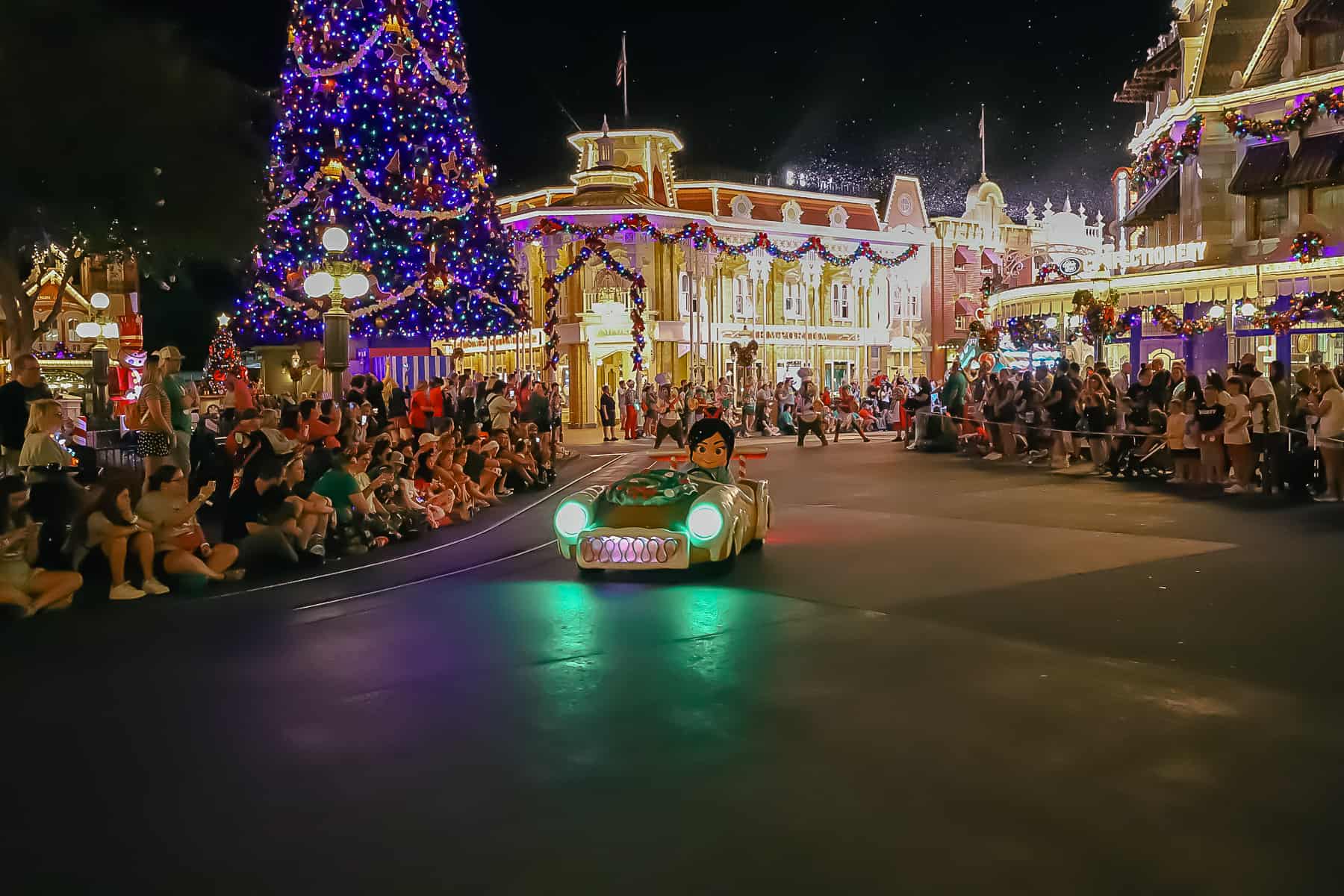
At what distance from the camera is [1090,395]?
64.1 ft

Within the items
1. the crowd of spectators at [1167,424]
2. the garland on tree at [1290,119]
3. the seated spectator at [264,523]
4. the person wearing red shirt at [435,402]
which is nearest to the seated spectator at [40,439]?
the seated spectator at [264,523]

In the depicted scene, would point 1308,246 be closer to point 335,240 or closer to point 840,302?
point 335,240

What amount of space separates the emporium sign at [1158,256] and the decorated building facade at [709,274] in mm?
10556

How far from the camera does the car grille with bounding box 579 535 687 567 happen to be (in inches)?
362

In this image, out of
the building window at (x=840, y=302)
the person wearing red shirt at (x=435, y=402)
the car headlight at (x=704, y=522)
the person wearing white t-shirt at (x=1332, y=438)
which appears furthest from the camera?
the building window at (x=840, y=302)

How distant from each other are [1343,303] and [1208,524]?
12126 millimetres

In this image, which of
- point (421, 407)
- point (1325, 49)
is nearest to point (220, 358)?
point (421, 407)

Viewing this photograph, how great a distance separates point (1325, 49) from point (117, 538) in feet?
97.5

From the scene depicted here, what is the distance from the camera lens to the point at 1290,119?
27.7m

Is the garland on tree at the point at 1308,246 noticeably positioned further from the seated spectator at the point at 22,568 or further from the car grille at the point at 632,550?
the seated spectator at the point at 22,568

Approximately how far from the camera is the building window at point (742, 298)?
4516cm

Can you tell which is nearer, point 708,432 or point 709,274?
point 708,432

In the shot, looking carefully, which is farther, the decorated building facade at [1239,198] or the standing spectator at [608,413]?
the standing spectator at [608,413]

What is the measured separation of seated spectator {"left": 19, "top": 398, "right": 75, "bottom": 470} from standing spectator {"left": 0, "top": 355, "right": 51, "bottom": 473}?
1251 mm
